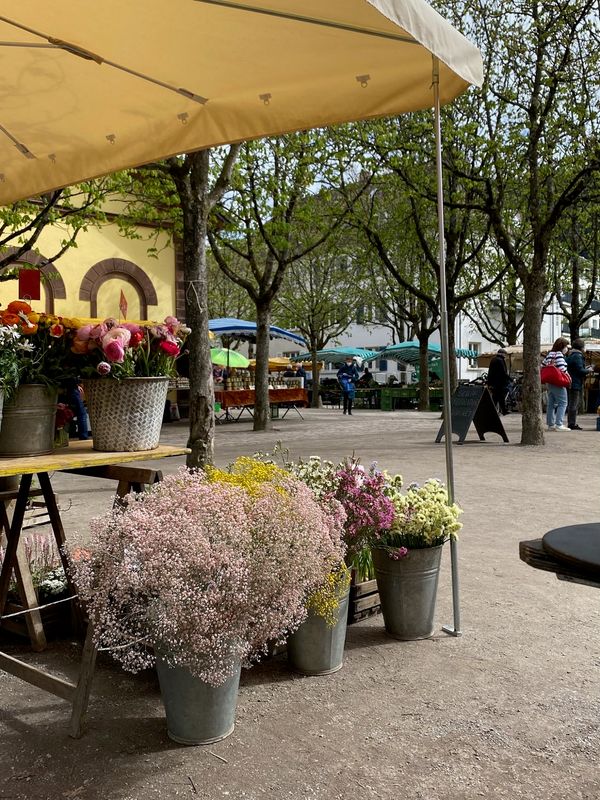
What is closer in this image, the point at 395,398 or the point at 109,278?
the point at 109,278

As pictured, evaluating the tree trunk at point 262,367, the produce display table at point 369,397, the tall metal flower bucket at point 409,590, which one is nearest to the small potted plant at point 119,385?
the tall metal flower bucket at point 409,590

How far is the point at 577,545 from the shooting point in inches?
81.6

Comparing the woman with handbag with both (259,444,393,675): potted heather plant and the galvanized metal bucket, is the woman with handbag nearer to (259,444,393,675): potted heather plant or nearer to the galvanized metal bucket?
(259,444,393,675): potted heather plant

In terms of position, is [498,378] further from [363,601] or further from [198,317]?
[363,601]

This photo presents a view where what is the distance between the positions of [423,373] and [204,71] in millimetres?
23753

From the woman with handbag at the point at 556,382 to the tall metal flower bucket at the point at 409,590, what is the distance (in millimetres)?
12572

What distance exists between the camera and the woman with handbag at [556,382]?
15727 millimetres

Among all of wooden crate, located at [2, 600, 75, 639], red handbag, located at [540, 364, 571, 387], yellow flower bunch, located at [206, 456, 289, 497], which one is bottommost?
wooden crate, located at [2, 600, 75, 639]

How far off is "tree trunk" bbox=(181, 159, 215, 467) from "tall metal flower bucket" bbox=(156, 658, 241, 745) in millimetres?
4841

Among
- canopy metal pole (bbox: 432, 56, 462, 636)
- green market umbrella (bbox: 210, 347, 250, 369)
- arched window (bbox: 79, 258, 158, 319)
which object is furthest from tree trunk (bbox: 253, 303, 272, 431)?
canopy metal pole (bbox: 432, 56, 462, 636)

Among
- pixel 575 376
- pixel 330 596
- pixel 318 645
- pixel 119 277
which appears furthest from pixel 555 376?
pixel 330 596

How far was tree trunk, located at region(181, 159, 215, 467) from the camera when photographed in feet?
26.0

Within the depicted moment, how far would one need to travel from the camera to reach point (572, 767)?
9.25 ft

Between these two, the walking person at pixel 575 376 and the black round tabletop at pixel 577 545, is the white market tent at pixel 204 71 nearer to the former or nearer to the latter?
the black round tabletop at pixel 577 545
